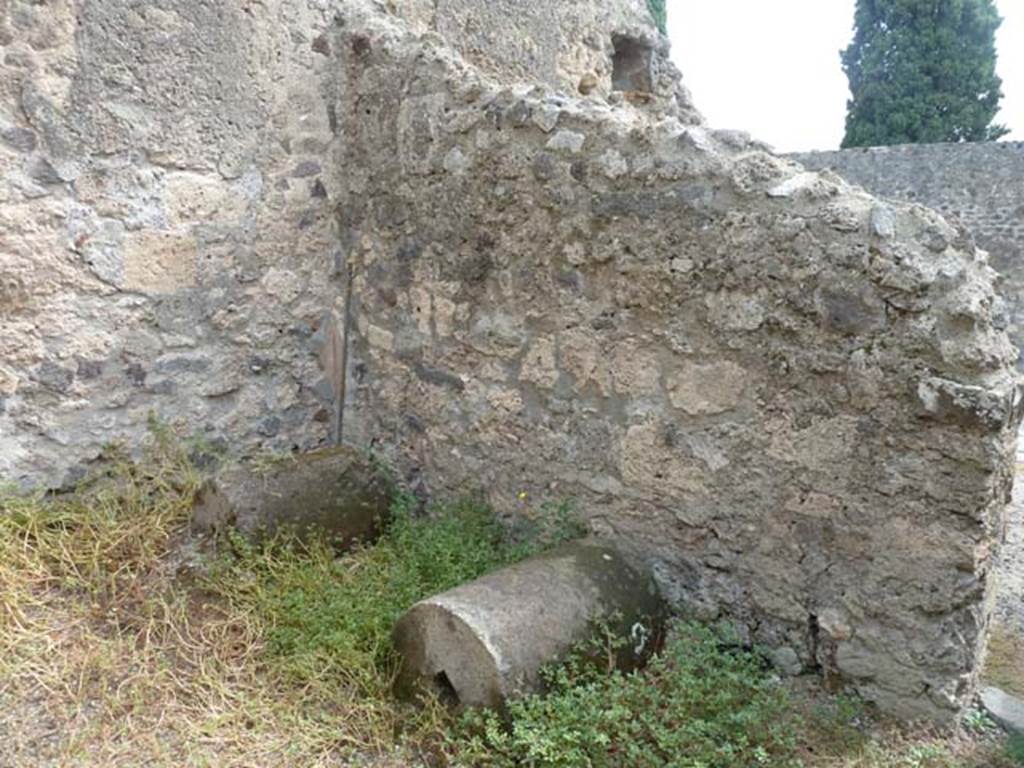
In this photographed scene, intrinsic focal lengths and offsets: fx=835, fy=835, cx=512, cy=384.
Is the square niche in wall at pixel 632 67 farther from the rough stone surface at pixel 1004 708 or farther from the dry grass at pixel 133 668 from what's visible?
the rough stone surface at pixel 1004 708

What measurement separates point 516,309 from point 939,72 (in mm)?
17926

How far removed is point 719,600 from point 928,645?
2.25 feet

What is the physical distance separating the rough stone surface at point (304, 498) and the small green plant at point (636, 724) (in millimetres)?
1328

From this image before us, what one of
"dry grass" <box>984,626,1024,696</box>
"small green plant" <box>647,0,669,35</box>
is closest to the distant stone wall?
"small green plant" <box>647,0,669,35</box>

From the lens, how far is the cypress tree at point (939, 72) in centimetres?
1752

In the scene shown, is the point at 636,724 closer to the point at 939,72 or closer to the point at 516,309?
the point at 516,309

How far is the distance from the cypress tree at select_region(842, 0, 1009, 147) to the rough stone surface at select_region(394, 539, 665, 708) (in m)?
17.9

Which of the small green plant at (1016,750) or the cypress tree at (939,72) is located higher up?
the cypress tree at (939,72)

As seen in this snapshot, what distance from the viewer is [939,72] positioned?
57.8 ft

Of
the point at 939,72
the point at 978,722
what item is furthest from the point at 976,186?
the point at 978,722

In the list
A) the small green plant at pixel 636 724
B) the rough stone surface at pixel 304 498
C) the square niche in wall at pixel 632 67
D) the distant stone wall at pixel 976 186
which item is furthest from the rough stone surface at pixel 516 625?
the distant stone wall at pixel 976 186

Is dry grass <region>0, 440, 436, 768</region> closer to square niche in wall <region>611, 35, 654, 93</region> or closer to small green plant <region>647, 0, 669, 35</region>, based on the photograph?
square niche in wall <region>611, 35, 654, 93</region>

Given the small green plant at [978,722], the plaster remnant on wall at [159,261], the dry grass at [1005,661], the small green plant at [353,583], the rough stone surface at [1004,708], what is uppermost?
the plaster remnant on wall at [159,261]

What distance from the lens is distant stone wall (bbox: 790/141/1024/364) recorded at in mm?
12727
